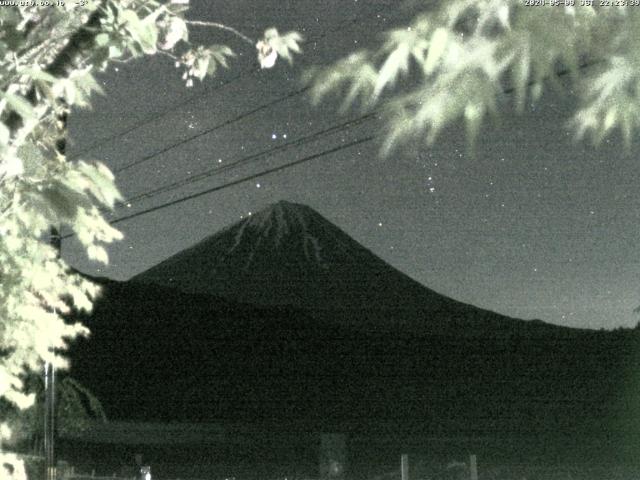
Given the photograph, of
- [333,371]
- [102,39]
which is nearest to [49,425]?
[102,39]

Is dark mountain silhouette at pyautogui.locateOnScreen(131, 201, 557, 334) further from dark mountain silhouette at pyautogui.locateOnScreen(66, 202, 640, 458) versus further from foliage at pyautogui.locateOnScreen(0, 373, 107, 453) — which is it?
foliage at pyautogui.locateOnScreen(0, 373, 107, 453)

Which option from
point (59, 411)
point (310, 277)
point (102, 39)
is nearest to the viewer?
point (102, 39)

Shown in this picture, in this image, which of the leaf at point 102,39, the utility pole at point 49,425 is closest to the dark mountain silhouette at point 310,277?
the utility pole at point 49,425

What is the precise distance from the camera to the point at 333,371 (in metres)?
81.6

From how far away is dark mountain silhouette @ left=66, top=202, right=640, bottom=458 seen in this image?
61.2 metres

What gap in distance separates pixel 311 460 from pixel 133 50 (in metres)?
35.5

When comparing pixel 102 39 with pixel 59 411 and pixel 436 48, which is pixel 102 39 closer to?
pixel 436 48

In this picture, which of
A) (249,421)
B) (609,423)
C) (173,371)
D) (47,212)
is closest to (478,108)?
(47,212)

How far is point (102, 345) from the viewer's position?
7650 cm

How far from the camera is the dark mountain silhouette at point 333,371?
61188mm

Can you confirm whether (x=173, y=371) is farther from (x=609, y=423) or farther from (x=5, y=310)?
(x=5, y=310)

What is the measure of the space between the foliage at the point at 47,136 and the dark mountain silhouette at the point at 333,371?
4800 centimetres

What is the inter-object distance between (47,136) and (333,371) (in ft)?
253

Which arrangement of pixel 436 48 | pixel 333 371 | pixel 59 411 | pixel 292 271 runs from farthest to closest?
1. pixel 292 271
2. pixel 333 371
3. pixel 59 411
4. pixel 436 48
